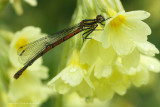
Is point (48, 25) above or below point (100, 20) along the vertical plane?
below

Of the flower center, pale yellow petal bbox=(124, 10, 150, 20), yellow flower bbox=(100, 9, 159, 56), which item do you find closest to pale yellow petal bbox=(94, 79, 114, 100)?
yellow flower bbox=(100, 9, 159, 56)

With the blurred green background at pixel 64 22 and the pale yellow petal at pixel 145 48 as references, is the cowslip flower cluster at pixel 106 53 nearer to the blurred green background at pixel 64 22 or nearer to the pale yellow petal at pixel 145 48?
the pale yellow petal at pixel 145 48

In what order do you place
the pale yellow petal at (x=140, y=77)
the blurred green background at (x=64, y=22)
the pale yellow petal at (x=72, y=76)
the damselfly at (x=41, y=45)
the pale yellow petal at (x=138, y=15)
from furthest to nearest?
the blurred green background at (x=64, y=22) < the pale yellow petal at (x=140, y=77) < the damselfly at (x=41, y=45) < the pale yellow petal at (x=72, y=76) < the pale yellow petal at (x=138, y=15)

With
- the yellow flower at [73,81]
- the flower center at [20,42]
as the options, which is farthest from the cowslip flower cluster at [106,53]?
the flower center at [20,42]

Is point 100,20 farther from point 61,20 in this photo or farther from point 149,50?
point 61,20

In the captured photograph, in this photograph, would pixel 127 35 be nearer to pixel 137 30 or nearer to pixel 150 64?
pixel 137 30

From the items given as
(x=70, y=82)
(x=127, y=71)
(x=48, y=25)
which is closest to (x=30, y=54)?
(x=70, y=82)

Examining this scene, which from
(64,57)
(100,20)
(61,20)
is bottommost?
(61,20)
